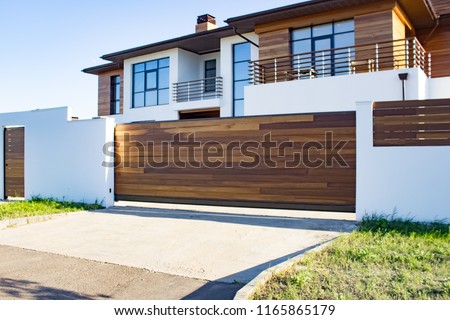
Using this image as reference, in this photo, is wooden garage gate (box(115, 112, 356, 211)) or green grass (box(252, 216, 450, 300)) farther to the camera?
wooden garage gate (box(115, 112, 356, 211))

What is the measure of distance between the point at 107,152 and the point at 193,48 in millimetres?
10751

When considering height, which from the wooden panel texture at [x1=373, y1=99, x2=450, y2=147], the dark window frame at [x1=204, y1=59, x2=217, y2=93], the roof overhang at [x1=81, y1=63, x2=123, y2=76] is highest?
the roof overhang at [x1=81, y1=63, x2=123, y2=76]

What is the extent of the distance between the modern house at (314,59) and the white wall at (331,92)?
28 millimetres

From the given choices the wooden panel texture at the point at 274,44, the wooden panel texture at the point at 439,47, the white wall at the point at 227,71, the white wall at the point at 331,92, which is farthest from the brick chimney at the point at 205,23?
the wooden panel texture at the point at 439,47

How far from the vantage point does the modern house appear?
39.3 ft

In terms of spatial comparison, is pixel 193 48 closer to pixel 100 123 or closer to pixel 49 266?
pixel 100 123

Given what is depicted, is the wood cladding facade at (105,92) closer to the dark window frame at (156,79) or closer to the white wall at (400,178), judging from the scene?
the dark window frame at (156,79)

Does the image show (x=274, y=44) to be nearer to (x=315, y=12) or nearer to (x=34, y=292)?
(x=315, y=12)

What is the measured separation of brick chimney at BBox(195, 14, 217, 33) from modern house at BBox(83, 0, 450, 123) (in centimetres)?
205

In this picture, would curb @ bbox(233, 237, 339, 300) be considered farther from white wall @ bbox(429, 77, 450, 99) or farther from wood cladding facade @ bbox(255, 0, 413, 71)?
white wall @ bbox(429, 77, 450, 99)

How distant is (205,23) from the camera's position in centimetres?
2138

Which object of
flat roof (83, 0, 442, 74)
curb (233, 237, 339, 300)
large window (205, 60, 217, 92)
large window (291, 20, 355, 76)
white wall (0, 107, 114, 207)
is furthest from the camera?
large window (205, 60, 217, 92)

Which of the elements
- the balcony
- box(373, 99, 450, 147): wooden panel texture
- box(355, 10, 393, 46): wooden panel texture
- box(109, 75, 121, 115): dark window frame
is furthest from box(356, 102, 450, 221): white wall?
box(109, 75, 121, 115): dark window frame
